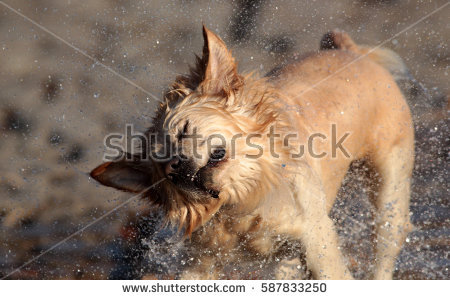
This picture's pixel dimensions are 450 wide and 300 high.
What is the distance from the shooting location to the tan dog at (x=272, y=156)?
2738mm

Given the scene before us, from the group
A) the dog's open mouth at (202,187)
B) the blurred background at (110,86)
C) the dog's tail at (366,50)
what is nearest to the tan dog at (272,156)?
the dog's open mouth at (202,187)

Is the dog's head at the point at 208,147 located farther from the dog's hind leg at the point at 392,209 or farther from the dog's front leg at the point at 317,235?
the dog's hind leg at the point at 392,209

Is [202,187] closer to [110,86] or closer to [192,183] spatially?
[192,183]

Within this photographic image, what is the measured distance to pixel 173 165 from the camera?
8.63 feet

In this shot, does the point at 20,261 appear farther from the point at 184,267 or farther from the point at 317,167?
the point at 317,167

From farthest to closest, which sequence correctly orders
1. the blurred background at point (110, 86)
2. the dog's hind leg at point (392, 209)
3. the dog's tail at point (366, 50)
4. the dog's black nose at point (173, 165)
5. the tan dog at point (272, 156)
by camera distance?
the blurred background at point (110, 86) → the dog's tail at point (366, 50) → the dog's hind leg at point (392, 209) → the tan dog at point (272, 156) → the dog's black nose at point (173, 165)

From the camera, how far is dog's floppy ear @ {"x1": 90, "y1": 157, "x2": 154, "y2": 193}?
110 inches

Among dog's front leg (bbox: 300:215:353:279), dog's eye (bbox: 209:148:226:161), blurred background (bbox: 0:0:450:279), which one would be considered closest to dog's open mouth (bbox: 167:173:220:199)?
dog's eye (bbox: 209:148:226:161)

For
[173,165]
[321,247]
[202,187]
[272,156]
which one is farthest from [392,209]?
[173,165]

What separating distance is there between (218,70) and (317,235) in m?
1.22

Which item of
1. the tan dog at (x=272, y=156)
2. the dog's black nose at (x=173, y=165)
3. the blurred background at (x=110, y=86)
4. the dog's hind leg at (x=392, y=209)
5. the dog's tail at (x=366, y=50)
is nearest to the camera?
the dog's black nose at (x=173, y=165)

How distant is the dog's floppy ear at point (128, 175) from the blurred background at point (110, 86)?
1.51 m

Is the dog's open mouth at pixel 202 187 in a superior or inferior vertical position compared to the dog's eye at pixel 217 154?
inferior

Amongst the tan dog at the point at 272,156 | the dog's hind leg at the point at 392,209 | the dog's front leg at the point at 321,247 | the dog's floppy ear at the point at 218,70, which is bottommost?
the dog's hind leg at the point at 392,209
